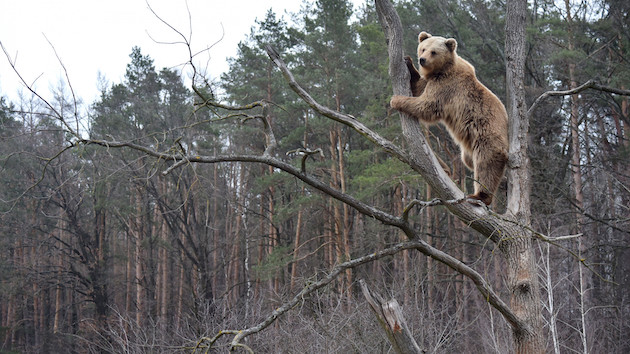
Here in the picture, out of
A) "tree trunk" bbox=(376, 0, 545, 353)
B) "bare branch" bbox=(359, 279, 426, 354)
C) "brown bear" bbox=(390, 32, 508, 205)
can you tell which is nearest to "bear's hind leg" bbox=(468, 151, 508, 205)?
"brown bear" bbox=(390, 32, 508, 205)

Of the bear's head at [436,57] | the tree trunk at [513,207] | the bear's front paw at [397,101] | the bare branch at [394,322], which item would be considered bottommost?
the bare branch at [394,322]

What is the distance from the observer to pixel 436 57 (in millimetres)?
4711

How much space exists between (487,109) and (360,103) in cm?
1529

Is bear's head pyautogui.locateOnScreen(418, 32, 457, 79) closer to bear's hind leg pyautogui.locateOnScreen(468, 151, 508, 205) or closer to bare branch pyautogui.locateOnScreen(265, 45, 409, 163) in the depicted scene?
bear's hind leg pyautogui.locateOnScreen(468, 151, 508, 205)

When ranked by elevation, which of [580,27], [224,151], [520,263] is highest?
[580,27]

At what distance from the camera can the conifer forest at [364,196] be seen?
429cm

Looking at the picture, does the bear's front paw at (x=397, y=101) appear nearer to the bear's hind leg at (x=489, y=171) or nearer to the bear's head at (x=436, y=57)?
the bear's head at (x=436, y=57)

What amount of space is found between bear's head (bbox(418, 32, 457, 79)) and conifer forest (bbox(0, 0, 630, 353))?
1.96ft

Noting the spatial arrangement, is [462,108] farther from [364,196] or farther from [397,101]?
[364,196]

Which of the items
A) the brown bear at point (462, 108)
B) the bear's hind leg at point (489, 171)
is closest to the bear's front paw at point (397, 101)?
the brown bear at point (462, 108)

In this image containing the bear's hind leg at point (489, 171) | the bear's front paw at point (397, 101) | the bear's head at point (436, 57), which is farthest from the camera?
the bear's head at point (436, 57)

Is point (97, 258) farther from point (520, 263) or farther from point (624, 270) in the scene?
point (520, 263)

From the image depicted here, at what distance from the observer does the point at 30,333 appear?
25953 millimetres

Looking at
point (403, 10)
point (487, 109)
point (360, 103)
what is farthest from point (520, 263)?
point (360, 103)
